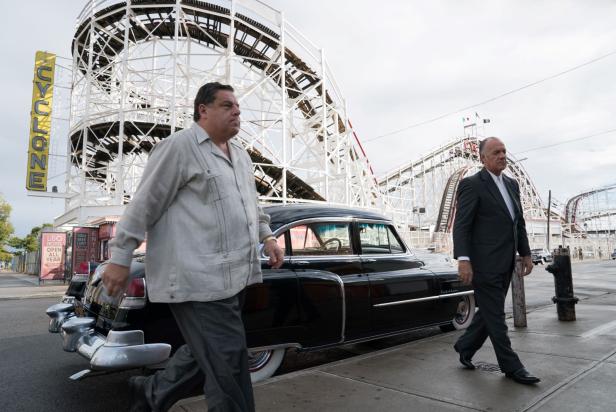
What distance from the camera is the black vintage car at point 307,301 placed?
9.47ft

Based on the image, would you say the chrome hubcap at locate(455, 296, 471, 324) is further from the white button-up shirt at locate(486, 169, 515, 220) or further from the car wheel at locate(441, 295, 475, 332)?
the white button-up shirt at locate(486, 169, 515, 220)

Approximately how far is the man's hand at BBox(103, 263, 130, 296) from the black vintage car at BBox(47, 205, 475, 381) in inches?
44.3

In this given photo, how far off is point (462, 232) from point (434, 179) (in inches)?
1751

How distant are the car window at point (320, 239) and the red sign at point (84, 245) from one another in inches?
620

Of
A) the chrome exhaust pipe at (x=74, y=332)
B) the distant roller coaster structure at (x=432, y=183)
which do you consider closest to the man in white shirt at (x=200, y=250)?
the chrome exhaust pipe at (x=74, y=332)

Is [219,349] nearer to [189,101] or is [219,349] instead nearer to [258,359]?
[258,359]

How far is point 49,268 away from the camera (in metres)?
17.8

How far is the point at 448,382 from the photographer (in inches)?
125

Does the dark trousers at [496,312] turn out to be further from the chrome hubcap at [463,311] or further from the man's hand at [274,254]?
the chrome hubcap at [463,311]

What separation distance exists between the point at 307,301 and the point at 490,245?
154cm

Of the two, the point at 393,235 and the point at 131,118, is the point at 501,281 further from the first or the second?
the point at 131,118

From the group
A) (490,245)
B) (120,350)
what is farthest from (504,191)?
(120,350)

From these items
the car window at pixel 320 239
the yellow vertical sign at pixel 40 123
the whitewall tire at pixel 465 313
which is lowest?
the whitewall tire at pixel 465 313

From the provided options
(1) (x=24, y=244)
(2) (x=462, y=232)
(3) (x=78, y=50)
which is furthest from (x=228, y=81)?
(1) (x=24, y=244)
